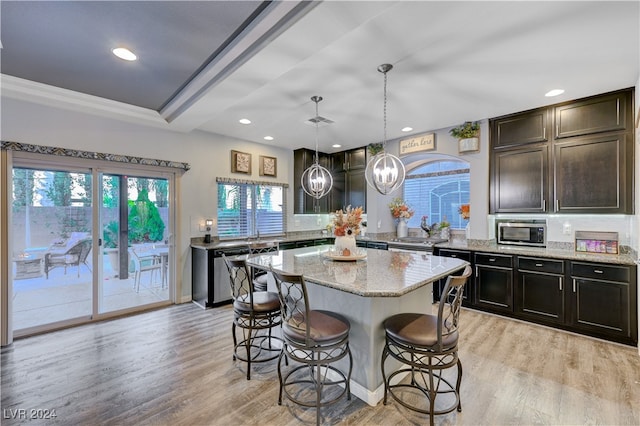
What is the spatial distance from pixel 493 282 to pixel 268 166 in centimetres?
423

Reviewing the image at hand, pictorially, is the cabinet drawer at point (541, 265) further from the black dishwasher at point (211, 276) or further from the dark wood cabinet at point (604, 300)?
the black dishwasher at point (211, 276)

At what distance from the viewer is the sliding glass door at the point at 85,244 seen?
11.1 feet

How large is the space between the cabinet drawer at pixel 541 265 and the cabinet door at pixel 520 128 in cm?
156

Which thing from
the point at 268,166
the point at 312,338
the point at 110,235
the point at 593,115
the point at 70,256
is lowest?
the point at 312,338

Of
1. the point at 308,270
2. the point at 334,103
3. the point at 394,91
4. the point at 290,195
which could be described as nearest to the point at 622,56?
the point at 394,91

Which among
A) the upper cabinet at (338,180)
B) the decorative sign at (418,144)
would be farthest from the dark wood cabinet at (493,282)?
the upper cabinet at (338,180)

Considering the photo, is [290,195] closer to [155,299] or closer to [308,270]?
[155,299]

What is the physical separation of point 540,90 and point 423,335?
3.10 metres

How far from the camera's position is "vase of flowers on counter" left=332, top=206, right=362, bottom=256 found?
9.48ft

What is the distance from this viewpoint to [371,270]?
2.44 meters

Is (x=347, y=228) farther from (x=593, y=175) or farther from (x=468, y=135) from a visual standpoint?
(x=593, y=175)

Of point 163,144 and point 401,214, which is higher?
point 163,144

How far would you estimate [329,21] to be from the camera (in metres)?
1.84

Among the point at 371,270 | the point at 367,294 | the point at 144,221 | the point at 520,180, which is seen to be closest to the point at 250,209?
the point at 144,221
